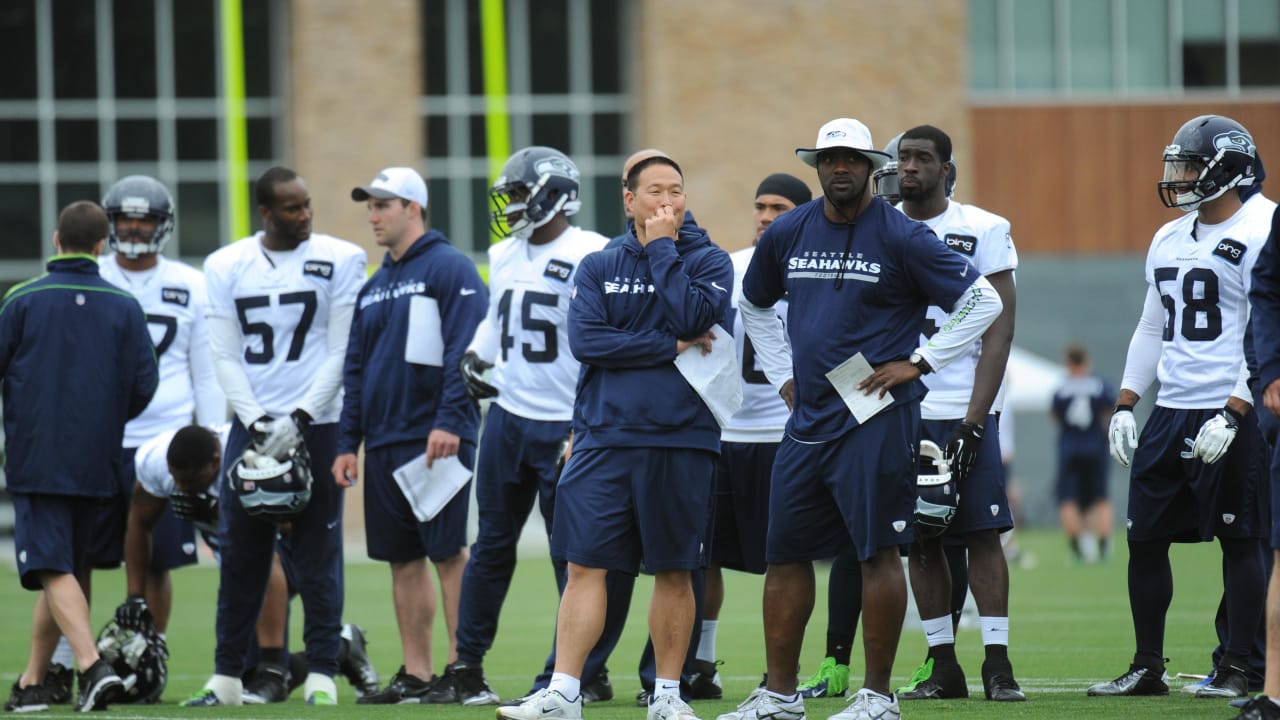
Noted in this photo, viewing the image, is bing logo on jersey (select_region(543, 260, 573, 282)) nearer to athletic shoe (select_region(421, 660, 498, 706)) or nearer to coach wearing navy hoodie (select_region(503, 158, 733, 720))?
coach wearing navy hoodie (select_region(503, 158, 733, 720))

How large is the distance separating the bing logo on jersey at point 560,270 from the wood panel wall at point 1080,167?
909 inches

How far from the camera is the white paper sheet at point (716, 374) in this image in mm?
7027

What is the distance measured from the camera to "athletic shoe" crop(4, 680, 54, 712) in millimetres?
8688

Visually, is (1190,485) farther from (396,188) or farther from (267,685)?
(267,685)

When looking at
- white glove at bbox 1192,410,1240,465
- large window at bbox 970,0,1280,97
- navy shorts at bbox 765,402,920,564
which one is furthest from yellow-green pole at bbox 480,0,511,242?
navy shorts at bbox 765,402,920,564

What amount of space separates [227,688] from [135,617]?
2.35ft

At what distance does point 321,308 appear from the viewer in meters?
9.48

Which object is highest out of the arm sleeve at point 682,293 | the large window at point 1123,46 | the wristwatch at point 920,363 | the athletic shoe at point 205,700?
the large window at point 1123,46

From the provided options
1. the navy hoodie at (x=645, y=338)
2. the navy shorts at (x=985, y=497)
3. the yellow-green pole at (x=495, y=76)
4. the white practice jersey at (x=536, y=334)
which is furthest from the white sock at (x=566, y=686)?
the yellow-green pole at (x=495, y=76)

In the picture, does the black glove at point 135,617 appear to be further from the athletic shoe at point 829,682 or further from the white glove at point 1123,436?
the white glove at point 1123,436

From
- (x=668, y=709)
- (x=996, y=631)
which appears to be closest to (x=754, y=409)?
(x=996, y=631)

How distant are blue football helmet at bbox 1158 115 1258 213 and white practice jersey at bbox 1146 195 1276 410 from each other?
0.15 m

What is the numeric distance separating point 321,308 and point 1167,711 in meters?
4.80

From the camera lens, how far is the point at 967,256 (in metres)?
8.28
